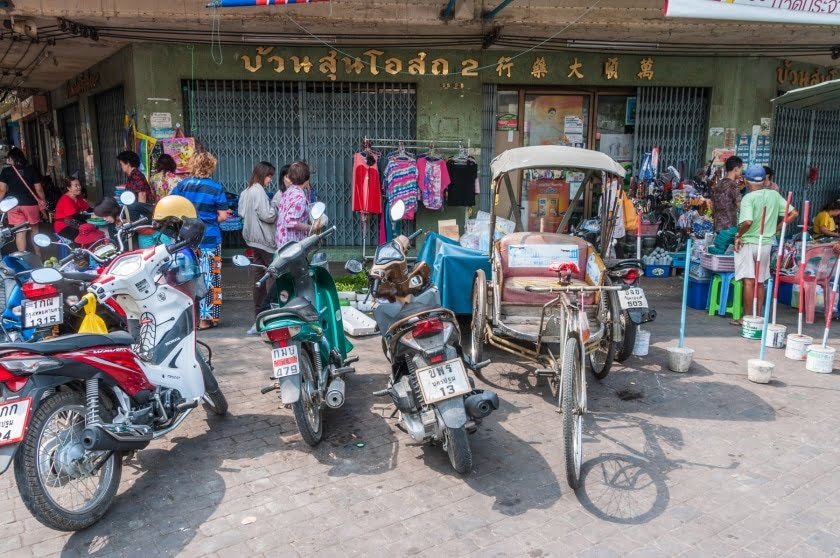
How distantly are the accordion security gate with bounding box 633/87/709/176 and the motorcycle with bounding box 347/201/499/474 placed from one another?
22.4 feet

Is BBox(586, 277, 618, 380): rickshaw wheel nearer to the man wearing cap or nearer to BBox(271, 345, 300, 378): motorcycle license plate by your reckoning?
BBox(271, 345, 300, 378): motorcycle license plate

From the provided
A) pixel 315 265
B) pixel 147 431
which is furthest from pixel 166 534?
pixel 315 265

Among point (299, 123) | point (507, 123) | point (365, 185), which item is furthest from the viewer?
point (507, 123)

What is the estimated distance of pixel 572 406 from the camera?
3.60 m

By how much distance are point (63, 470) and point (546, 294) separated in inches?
150

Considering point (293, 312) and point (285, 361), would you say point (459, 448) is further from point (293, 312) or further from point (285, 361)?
point (293, 312)

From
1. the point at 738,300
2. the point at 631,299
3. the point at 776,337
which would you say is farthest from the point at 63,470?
the point at 738,300

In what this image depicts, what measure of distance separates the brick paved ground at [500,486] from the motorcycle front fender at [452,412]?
17.3 inches

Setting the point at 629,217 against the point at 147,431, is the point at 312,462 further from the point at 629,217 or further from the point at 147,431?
the point at 629,217

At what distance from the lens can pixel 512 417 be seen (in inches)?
184

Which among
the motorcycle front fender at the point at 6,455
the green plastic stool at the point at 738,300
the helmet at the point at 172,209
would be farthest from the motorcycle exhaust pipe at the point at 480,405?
the green plastic stool at the point at 738,300

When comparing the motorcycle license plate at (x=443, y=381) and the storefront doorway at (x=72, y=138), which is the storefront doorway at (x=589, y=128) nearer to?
the motorcycle license plate at (x=443, y=381)

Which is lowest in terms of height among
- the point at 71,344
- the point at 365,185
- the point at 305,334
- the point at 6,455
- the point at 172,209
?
the point at 6,455

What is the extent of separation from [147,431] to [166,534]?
0.58 metres
